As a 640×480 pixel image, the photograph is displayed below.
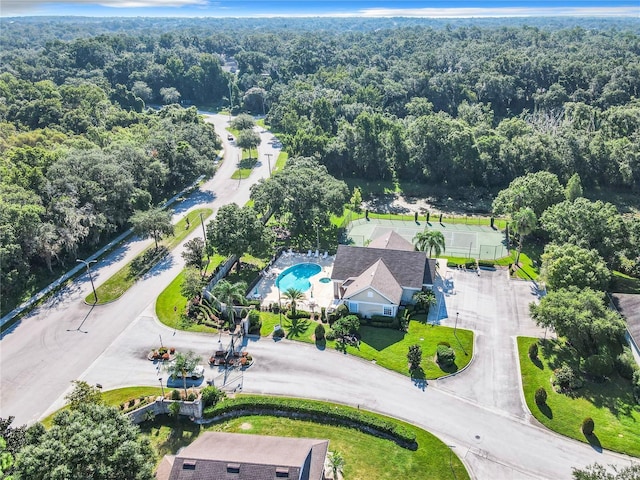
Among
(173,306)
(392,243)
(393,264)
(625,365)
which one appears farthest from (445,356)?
(173,306)

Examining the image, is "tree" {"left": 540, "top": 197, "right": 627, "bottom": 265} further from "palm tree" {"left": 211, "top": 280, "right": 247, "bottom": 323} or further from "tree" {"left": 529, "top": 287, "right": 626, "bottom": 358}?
"palm tree" {"left": 211, "top": 280, "right": 247, "bottom": 323}

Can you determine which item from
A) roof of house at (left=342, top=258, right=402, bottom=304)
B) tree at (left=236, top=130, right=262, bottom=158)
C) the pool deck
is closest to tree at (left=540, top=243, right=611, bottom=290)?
roof of house at (left=342, top=258, right=402, bottom=304)

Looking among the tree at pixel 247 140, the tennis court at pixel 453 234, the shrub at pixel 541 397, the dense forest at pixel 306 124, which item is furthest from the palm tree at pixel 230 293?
the tree at pixel 247 140

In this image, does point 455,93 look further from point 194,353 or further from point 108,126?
point 194,353

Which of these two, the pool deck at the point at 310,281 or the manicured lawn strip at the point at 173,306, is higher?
the manicured lawn strip at the point at 173,306

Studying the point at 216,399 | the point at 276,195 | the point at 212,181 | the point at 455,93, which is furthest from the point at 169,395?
the point at 455,93

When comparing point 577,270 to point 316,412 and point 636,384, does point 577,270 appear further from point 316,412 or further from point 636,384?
point 316,412

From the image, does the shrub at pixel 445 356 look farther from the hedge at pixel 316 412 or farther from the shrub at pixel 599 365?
the shrub at pixel 599 365
